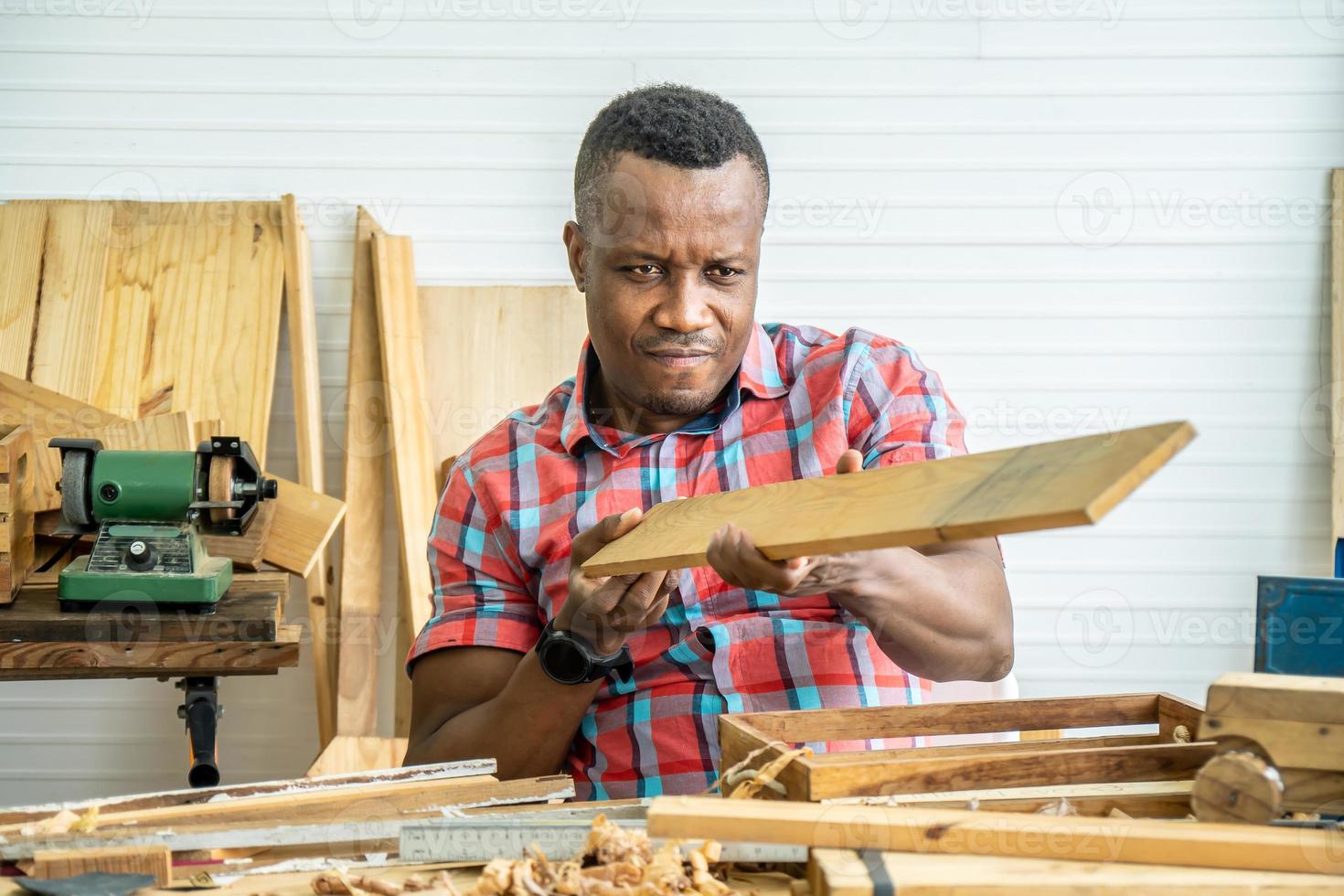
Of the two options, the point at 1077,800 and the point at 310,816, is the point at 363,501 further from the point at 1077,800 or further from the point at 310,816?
the point at 1077,800

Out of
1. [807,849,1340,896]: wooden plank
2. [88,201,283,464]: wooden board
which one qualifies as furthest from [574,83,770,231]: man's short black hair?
[88,201,283,464]: wooden board

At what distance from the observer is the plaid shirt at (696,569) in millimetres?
1818

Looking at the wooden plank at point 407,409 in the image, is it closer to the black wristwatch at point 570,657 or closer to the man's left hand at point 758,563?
the black wristwatch at point 570,657

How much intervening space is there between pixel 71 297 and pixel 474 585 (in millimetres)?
2339

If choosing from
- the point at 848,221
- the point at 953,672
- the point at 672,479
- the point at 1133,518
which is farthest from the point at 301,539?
the point at 1133,518

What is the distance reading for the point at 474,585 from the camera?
6.53 feet

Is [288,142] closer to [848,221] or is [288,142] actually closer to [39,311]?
[39,311]

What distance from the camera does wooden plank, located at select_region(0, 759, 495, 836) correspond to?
135 cm
